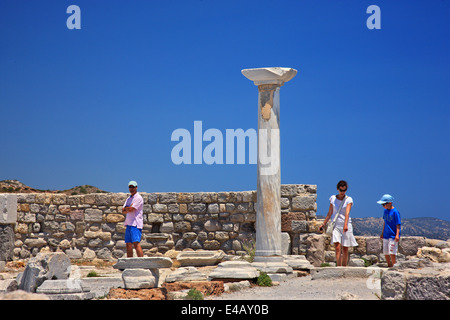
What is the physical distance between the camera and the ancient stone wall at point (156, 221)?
12.8 meters

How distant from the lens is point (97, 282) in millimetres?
10391

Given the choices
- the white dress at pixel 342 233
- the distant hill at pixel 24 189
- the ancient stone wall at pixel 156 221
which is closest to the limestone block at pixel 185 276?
the white dress at pixel 342 233

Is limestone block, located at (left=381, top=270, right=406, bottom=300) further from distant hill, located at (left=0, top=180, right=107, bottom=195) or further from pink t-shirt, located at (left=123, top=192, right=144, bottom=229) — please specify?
distant hill, located at (left=0, top=180, right=107, bottom=195)

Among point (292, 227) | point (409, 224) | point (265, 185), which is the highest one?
point (265, 185)

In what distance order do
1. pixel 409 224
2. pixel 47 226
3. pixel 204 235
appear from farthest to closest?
pixel 409 224 → pixel 47 226 → pixel 204 235

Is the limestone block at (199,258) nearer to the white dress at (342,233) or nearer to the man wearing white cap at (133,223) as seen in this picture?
the man wearing white cap at (133,223)

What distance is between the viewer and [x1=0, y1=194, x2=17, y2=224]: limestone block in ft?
40.1

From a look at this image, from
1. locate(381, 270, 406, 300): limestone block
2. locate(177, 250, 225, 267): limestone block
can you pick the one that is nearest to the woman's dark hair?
locate(177, 250, 225, 267): limestone block

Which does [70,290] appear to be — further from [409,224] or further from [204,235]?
[409,224]

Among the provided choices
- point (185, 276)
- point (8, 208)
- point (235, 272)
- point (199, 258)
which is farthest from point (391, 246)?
point (8, 208)

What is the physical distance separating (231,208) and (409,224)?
83.2ft

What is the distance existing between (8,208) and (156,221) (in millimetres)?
3495
